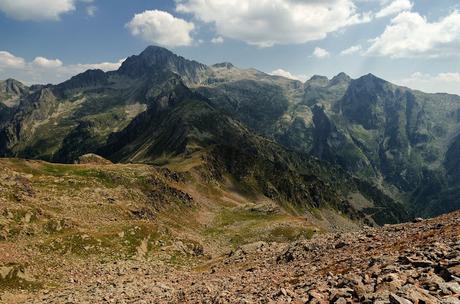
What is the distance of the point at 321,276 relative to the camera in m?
30.5

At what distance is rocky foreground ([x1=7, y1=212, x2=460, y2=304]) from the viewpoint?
2172 centimetres

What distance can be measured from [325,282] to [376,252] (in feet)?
29.7

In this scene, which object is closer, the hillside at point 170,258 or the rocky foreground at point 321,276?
the rocky foreground at point 321,276

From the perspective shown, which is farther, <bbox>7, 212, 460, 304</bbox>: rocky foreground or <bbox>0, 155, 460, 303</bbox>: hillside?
<bbox>0, 155, 460, 303</bbox>: hillside

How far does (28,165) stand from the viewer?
11906 centimetres

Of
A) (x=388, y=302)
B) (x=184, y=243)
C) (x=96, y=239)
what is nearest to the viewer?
(x=388, y=302)

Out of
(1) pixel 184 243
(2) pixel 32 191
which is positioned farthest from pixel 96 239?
(2) pixel 32 191

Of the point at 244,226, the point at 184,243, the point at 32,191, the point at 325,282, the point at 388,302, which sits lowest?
the point at 244,226

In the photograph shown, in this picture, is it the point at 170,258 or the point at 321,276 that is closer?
the point at 321,276

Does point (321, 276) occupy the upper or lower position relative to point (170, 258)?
upper

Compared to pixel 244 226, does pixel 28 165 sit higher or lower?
higher

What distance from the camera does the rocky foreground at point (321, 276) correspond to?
2172 centimetres

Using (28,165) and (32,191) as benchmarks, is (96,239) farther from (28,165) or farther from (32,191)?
(28,165)

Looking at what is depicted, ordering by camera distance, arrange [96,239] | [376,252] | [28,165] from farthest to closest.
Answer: [28,165] → [96,239] → [376,252]
